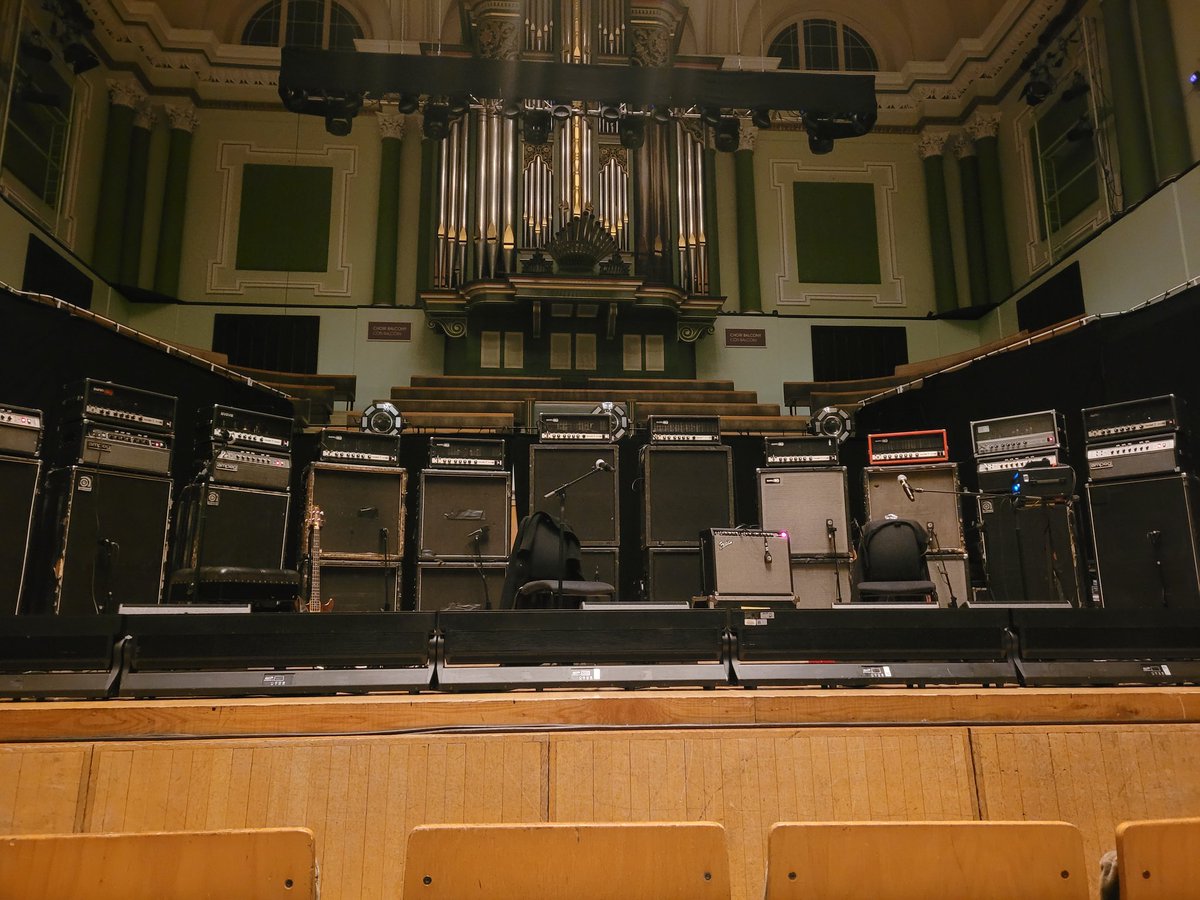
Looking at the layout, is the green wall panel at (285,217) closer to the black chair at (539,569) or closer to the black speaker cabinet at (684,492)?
the black speaker cabinet at (684,492)

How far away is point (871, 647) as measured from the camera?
2645 mm

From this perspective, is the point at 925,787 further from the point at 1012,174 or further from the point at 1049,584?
the point at 1012,174

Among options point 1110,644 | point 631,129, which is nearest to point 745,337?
point 631,129

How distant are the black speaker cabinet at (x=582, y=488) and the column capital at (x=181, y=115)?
19.6 ft

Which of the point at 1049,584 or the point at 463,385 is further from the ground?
the point at 463,385

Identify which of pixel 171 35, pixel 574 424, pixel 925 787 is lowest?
pixel 925 787

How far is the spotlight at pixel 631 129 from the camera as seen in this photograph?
21.9ft

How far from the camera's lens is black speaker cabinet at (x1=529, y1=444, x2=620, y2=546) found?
6.05 metres

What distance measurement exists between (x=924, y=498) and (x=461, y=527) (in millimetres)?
2977

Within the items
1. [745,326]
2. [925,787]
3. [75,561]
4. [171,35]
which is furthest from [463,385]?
[925,787]

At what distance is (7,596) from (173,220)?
19.5ft

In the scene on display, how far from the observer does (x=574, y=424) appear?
642cm

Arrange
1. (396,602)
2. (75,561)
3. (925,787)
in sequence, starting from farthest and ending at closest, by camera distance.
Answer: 1. (396,602)
2. (75,561)
3. (925,787)

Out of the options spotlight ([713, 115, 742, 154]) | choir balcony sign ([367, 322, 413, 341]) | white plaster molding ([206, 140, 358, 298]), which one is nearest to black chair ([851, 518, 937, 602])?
spotlight ([713, 115, 742, 154])
